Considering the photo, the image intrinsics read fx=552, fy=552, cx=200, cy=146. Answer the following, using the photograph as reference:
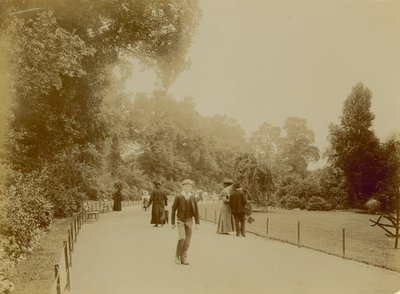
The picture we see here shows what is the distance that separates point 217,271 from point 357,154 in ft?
9.93

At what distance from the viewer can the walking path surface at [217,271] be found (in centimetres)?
697

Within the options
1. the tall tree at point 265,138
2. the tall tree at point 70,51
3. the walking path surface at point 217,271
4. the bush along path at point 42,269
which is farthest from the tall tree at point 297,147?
the bush along path at point 42,269

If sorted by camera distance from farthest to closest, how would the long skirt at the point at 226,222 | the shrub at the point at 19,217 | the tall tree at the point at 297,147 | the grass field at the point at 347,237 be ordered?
1. the long skirt at the point at 226,222
2. the grass field at the point at 347,237
3. the shrub at the point at 19,217
4. the tall tree at the point at 297,147

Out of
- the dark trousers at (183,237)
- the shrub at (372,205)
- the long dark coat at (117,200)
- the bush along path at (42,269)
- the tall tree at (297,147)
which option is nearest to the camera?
the bush along path at (42,269)

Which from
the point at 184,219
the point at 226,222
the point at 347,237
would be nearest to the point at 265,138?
the point at 184,219

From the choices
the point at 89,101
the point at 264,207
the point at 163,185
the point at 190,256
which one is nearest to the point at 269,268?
the point at 190,256

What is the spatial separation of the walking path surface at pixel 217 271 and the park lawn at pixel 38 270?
0.35 meters

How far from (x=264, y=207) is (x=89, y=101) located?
12826 millimetres

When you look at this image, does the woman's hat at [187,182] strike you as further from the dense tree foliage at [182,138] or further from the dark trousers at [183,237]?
the dark trousers at [183,237]

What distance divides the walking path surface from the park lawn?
35cm

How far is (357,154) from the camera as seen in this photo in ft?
29.5

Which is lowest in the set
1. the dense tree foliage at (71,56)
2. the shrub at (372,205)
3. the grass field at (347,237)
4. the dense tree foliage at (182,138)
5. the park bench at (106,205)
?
the grass field at (347,237)

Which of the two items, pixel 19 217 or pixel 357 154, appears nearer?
pixel 357 154

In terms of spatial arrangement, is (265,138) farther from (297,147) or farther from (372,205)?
(372,205)
